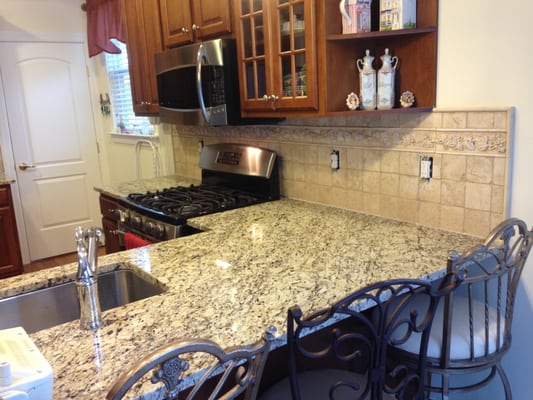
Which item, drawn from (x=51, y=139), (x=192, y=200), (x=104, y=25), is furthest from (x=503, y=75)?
(x=51, y=139)

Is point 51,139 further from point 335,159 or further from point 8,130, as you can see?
point 335,159

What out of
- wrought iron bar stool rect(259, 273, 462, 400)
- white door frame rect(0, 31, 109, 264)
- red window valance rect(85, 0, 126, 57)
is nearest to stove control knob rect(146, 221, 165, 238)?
wrought iron bar stool rect(259, 273, 462, 400)

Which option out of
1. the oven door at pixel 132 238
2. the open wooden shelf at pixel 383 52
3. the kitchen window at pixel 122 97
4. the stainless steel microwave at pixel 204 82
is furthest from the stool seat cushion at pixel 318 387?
the kitchen window at pixel 122 97

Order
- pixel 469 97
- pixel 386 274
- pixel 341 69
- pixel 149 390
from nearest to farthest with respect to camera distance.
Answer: pixel 149 390 → pixel 386 274 → pixel 469 97 → pixel 341 69

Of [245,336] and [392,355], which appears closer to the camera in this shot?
[245,336]

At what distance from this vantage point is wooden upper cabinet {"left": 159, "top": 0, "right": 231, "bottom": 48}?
2301 mm

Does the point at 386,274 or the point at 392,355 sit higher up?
the point at 386,274

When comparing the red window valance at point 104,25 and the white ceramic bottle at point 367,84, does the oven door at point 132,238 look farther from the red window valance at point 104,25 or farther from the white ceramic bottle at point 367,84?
the red window valance at point 104,25

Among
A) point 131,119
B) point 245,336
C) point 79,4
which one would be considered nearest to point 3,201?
point 131,119

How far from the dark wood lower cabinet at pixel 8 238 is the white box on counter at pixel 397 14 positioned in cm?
335

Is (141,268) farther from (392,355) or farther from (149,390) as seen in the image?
(392,355)

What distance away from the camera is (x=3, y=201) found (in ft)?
12.5

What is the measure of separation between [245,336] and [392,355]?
1.92 feet

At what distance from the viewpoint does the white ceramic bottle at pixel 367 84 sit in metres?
1.84
